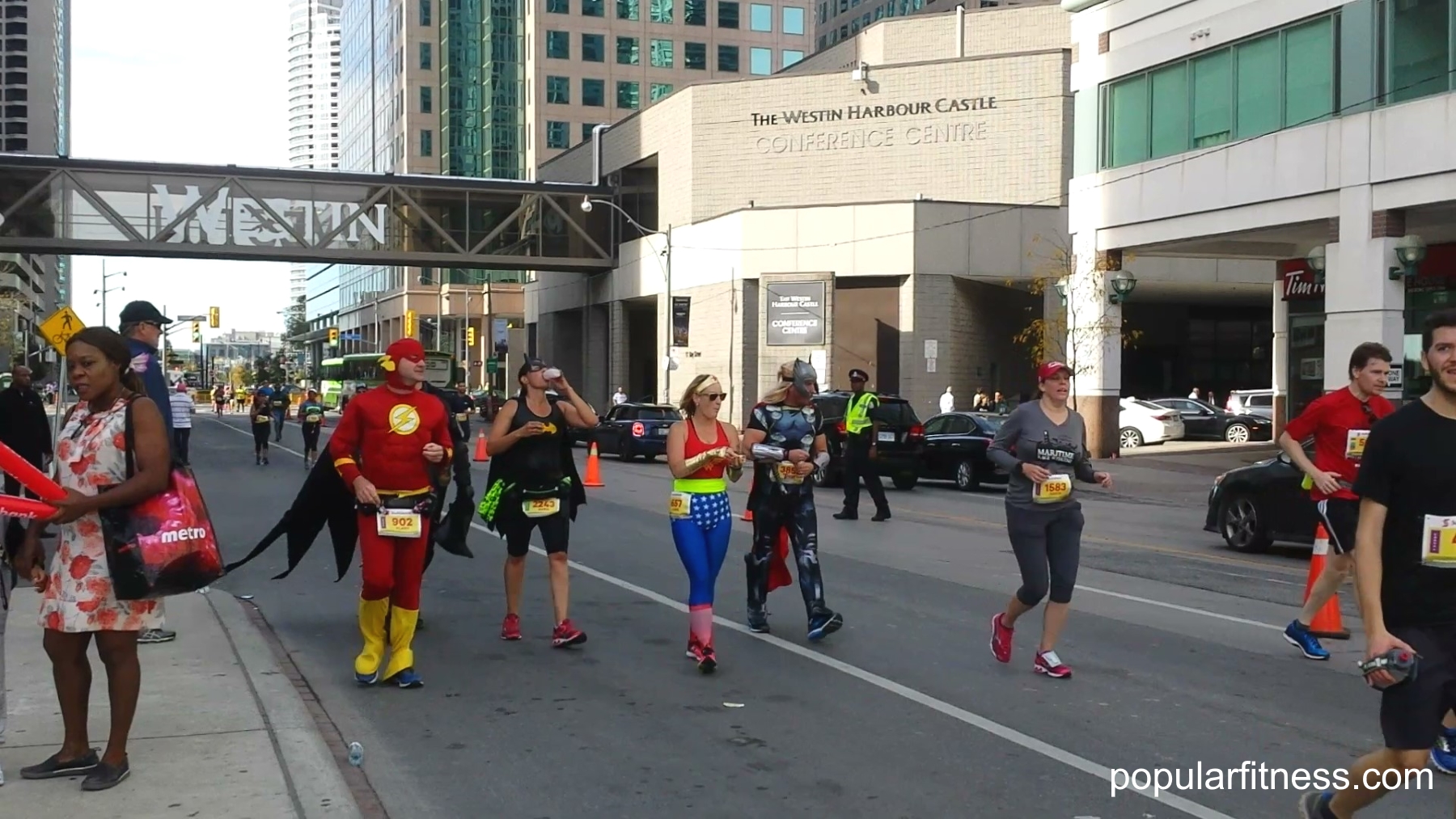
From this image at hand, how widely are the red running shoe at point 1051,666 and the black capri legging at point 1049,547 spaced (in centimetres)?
37

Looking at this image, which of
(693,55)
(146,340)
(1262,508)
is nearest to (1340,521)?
(1262,508)

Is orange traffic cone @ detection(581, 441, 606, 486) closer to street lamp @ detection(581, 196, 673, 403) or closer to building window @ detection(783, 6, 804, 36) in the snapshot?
street lamp @ detection(581, 196, 673, 403)

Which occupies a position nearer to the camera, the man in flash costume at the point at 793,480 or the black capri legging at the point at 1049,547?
the black capri legging at the point at 1049,547

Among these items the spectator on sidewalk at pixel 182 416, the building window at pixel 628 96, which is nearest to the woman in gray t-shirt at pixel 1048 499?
the spectator on sidewalk at pixel 182 416

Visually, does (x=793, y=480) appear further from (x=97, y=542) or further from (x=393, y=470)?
(x=97, y=542)

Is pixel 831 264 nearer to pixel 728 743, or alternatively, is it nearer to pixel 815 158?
pixel 815 158

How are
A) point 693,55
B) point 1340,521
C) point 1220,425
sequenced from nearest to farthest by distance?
point 1340,521
point 1220,425
point 693,55

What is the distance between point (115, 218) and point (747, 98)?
20712 mm

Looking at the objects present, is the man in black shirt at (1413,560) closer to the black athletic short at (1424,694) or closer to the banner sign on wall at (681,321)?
the black athletic short at (1424,694)

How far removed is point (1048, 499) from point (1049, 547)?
11.8 inches

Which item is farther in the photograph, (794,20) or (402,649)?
(794,20)

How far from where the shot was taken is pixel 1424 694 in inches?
174

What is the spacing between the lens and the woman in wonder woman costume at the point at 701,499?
8.41 meters

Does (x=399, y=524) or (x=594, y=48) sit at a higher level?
(x=594, y=48)
